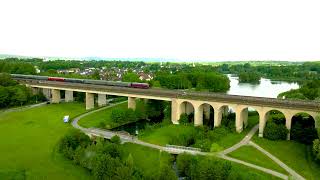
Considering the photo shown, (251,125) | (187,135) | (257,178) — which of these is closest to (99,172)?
(257,178)

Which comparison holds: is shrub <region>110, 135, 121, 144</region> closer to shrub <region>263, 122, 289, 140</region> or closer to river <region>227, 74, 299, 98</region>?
shrub <region>263, 122, 289, 140</region>

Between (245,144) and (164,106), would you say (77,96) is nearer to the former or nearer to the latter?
(164,106)

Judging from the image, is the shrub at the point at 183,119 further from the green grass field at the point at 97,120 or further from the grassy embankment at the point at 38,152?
the grassy embankment at the point at 38,152

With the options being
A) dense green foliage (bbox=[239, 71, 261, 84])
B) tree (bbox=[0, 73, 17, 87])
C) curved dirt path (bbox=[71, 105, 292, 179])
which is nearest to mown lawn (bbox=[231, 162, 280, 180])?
curved dirt path (bbox=[71, 105, 292, 179])

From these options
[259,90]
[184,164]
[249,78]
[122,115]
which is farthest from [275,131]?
[249,78]

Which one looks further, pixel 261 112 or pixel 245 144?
pixel 261 112

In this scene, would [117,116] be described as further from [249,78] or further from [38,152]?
[249,78]
